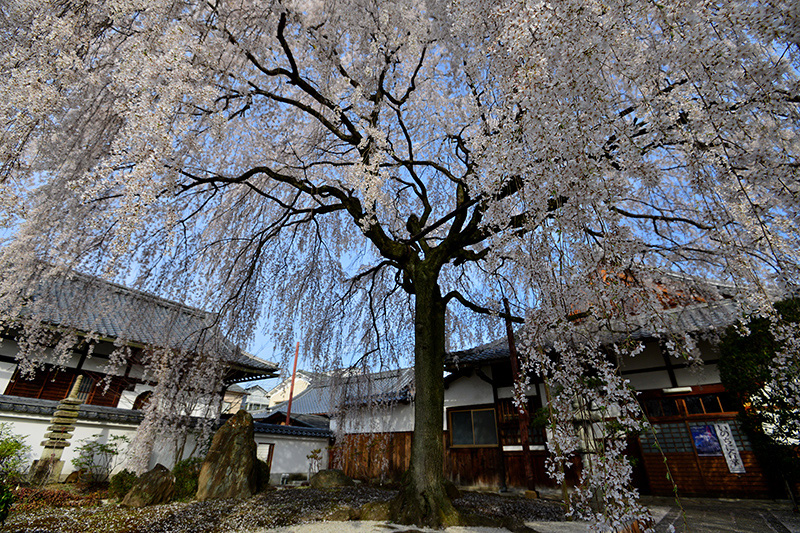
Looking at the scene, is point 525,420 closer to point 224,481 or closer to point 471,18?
point 224,481

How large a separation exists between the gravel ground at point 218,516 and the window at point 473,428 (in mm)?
3586

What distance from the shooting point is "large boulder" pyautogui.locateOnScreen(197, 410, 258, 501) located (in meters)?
6.57

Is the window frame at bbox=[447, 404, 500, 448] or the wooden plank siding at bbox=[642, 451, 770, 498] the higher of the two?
→ the window frame at bbox=[447, 404, 500, 448]

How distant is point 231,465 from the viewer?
6867 millimetres

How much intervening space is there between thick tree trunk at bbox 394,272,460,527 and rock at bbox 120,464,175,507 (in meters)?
4.49

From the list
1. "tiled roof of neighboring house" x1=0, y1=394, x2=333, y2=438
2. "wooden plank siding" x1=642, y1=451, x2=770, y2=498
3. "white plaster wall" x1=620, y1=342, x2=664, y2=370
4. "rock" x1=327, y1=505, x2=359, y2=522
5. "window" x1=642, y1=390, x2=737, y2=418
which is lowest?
"rock" x1=327, y1=505, x2=359, y2=522

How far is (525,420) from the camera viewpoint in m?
8.35

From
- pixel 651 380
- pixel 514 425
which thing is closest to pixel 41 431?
pixel 514 425

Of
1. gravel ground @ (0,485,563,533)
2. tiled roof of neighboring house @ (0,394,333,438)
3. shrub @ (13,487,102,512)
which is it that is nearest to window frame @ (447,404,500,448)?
gravel ground @ (0,485,563,533)

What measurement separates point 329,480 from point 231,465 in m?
3.18

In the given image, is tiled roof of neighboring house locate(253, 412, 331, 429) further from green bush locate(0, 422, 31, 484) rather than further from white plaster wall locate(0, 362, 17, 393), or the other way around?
white plaster wall locate(0, 362, 17, 393)

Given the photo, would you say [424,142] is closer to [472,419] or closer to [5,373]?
[472,419]

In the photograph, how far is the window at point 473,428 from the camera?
32.6 ft

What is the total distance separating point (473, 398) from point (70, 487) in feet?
31.6
